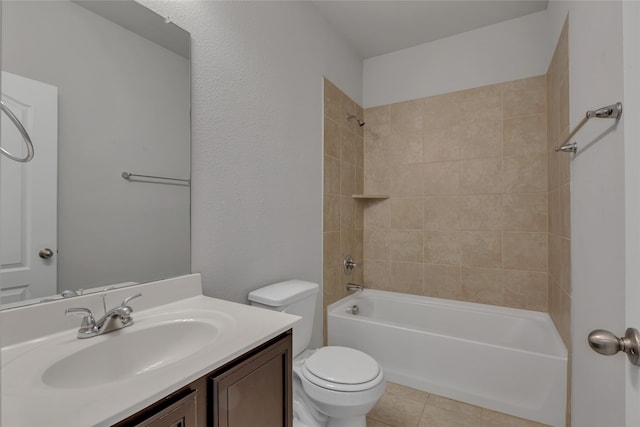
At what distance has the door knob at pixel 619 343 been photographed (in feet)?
1.63

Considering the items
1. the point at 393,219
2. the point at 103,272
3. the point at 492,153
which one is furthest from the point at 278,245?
the point at 492,153

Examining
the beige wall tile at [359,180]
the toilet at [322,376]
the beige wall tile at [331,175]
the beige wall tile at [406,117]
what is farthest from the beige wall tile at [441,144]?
the toilet at [322,376]

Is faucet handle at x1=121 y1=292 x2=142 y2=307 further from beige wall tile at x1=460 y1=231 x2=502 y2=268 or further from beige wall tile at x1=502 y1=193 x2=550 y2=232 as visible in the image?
beige wall tile at x1=502 y1=193 x2=550 y2=232

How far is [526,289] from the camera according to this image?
7.23 ft

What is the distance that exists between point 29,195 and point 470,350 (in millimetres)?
2203

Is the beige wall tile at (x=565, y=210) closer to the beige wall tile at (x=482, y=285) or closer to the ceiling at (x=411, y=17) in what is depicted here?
the beige wall tile at (x=482, y=285)

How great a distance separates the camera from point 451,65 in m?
2.47

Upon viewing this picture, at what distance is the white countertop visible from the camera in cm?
52

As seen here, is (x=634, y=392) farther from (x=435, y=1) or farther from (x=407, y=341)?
(x=435, y=1)

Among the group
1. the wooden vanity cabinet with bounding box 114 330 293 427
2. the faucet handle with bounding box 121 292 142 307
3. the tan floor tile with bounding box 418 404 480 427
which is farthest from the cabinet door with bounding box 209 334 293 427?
the tan floor tile with bounding box 418 404 480 427

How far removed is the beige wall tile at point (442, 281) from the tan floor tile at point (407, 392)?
2.65ft

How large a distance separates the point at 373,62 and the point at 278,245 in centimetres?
208

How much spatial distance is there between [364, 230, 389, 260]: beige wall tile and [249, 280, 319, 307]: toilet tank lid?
1.24 metres

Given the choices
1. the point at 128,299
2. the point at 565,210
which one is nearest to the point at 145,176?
the point at 128,299
